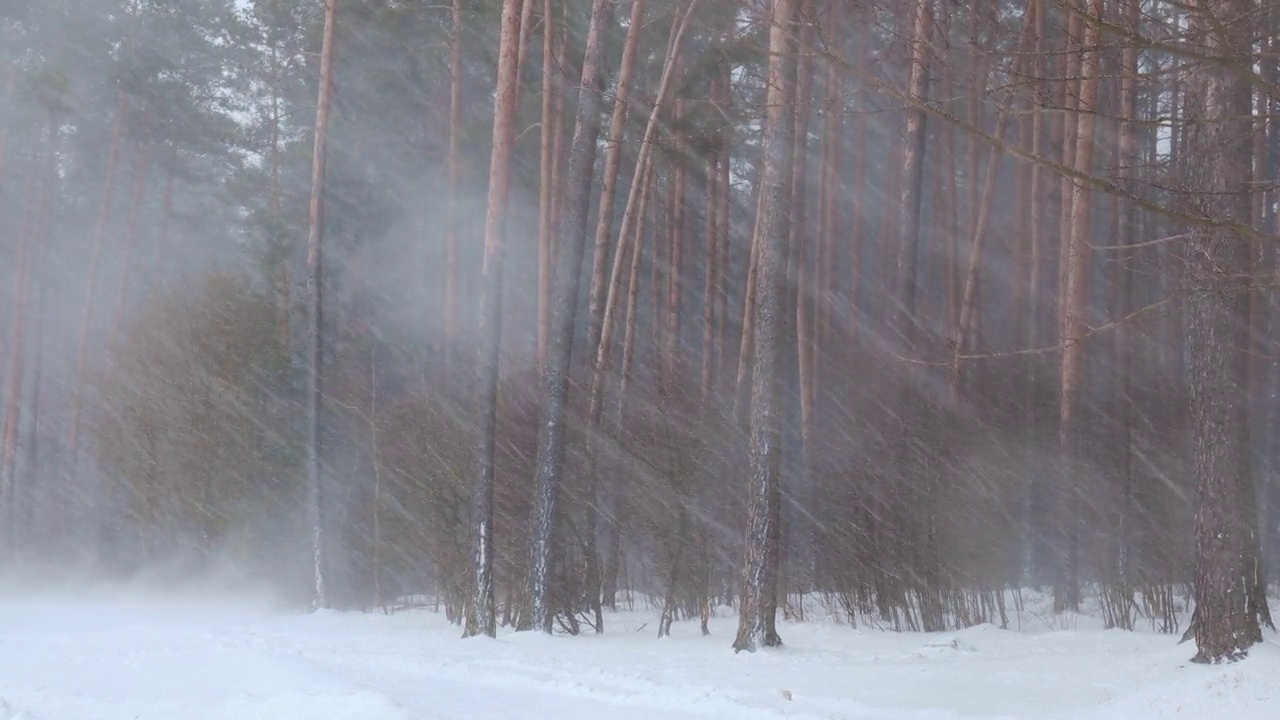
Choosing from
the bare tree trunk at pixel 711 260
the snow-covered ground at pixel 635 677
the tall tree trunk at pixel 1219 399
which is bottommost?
the snow-covered ground at pixel 635 677

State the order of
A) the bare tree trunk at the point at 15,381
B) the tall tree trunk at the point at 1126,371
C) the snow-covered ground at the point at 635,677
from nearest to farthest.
Answer: 1. the snow-covered ground at the point at 635,677
2. the tall tree trunk at the point at 1126,371
3. the bare tree trunk at the point at 15,381

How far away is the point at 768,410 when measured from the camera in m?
11.1

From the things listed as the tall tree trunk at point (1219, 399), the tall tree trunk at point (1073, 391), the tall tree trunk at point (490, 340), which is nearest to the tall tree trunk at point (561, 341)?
the tall tree trunk at point (490, 340)

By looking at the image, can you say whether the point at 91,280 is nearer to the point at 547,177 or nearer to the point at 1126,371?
the point at 547,177

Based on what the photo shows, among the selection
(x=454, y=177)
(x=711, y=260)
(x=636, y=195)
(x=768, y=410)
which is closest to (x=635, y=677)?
(x=768, y=410)

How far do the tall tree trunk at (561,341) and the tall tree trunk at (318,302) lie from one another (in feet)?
25.7

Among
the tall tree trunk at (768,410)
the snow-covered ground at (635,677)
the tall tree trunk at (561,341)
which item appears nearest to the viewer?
the snow-covered ground at (635,677)

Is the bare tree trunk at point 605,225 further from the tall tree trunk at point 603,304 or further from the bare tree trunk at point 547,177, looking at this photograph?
the bare tree trunk at point 547,177

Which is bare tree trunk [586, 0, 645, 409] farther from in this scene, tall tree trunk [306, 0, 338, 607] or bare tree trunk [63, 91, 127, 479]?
bare tree trunk [63, 91, 127, 479]

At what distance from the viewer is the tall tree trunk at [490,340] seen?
13734mm

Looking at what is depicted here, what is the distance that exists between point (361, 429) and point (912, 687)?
14.8 metres

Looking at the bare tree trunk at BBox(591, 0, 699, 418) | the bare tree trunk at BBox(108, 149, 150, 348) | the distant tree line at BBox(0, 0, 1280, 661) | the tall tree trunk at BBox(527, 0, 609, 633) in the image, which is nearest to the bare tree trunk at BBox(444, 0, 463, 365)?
the distant tree line at BBox(0, 0, 1280, 661)

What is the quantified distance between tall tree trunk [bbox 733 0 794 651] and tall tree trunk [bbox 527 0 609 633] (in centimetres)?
278

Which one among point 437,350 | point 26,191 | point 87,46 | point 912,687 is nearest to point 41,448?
point 26,191
